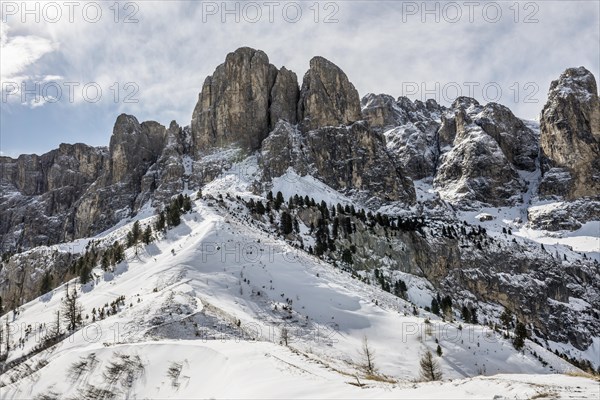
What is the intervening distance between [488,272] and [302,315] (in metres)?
123

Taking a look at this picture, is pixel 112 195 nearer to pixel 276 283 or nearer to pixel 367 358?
pixel 276 283

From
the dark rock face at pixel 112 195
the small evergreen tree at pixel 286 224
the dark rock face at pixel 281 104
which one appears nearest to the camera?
the small evergreen tree at pixel 286 224

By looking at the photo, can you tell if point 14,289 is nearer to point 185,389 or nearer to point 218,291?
point 218,291

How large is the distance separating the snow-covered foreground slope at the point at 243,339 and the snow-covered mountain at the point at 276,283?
0.55 ft

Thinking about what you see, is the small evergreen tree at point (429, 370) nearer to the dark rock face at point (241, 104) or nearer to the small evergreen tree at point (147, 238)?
the small evergreen tree at point (147, 238)

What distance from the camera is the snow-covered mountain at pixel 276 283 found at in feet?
A: 74.7

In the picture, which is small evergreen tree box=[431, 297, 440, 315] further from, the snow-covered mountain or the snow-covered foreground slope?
the snow-covered foreground slope

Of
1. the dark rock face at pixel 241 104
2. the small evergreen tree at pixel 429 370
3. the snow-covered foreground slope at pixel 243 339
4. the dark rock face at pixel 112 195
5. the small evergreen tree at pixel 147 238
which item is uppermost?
the dark rock face at pixel 241 104

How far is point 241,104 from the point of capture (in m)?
189

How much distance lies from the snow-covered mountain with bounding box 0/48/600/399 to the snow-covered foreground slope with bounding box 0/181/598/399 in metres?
0.17

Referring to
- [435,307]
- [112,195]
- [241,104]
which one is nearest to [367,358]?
[435,307]

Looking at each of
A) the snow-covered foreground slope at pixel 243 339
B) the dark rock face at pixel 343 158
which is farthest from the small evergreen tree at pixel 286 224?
the dark rock face at pixel 343 158

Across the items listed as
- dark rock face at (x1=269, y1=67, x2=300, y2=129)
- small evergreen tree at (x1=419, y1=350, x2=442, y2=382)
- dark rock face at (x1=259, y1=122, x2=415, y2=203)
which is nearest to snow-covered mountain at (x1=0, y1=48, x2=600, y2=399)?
dark rock face at (x1=269, y1=67, x2=300, y2=129)

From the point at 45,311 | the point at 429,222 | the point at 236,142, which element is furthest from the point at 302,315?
the point at 236,142
